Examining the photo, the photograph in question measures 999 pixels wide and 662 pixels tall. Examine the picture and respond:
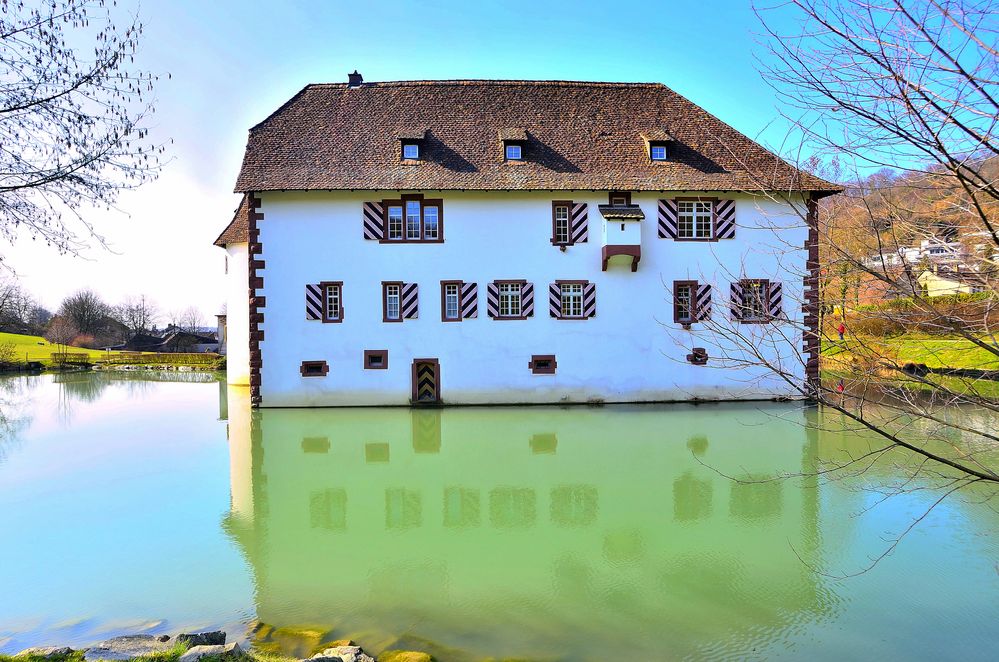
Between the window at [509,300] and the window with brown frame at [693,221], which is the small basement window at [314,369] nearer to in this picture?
the window at [509,300]

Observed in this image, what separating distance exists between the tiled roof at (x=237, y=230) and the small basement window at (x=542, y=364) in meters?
10.1

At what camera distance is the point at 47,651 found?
12.6 feet

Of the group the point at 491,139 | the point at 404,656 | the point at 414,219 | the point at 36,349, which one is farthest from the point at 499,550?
the point at 36,349

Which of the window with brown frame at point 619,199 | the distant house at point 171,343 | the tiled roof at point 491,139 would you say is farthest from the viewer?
the distant house at point 171,343

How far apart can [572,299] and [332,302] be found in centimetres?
572

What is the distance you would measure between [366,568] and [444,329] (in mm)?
10204

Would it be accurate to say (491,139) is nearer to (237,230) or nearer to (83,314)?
(237,230)

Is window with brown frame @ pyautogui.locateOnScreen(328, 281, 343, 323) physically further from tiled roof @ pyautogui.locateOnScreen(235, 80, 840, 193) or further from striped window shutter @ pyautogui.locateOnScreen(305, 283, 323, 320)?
tiled roof @ pyautogui.locateOnScreen(235, 80, 840, 193)

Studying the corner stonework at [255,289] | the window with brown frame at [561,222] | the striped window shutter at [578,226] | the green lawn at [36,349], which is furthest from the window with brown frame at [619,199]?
the green lawn at [36,349]

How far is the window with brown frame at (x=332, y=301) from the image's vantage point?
1532 cm

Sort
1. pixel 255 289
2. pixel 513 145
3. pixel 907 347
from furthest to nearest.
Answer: pixel 513 145 → pixel 255 289 → pixel 907 347

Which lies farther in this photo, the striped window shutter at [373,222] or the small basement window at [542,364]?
the small basement window at [542,364]

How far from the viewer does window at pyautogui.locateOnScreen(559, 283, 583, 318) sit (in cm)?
1559

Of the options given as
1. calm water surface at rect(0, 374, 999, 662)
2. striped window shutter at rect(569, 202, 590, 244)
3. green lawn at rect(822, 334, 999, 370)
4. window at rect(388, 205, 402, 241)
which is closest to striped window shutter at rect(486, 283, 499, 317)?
striped window shutter at rect(569, 202, 590, 244)
